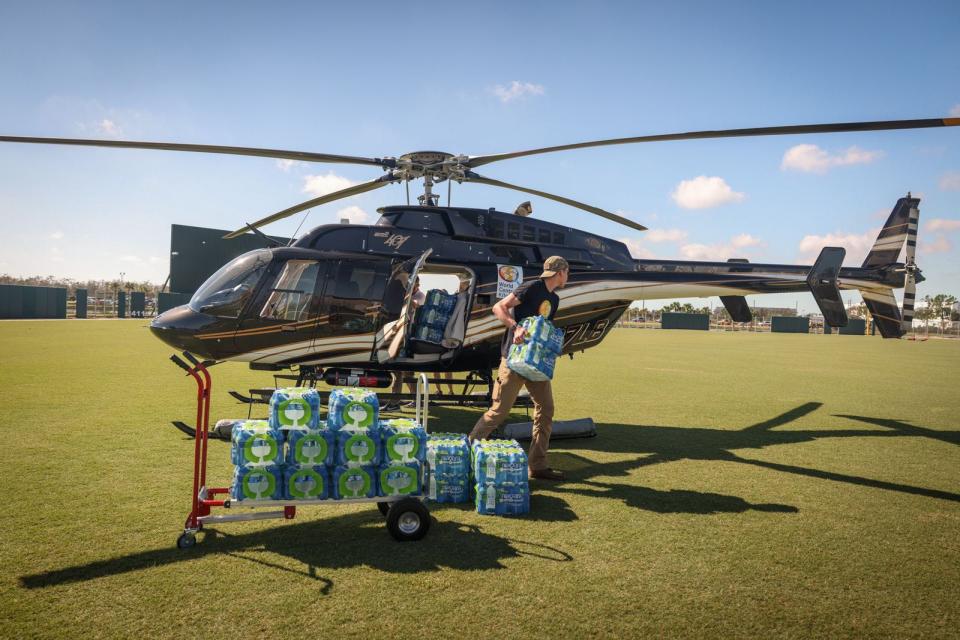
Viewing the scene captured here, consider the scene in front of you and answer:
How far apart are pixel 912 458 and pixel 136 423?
10049mm

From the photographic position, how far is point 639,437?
7.63 m

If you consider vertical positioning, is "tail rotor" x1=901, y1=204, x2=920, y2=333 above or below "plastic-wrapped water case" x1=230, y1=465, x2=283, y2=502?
above

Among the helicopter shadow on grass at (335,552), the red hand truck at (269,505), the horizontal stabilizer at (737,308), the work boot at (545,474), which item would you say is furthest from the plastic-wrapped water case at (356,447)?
the horizontal stabilizer at (737,308)

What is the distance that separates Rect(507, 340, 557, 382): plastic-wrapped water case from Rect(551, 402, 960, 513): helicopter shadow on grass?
1.17m

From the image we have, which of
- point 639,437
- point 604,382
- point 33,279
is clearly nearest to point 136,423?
point 639,437

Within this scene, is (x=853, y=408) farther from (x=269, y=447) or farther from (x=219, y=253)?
(x=219, y=253)

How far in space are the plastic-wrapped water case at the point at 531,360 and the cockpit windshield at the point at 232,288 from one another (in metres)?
3.79

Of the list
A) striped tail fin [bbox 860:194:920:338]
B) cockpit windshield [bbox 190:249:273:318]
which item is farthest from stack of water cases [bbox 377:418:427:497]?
striped tail fin [bbox 860:194:920:338]

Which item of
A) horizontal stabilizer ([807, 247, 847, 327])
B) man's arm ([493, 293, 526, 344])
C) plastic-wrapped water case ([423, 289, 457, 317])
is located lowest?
man's arm ([493, 293, 526, 344])

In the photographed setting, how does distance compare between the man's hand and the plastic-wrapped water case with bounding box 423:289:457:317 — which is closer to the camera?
the man's hand

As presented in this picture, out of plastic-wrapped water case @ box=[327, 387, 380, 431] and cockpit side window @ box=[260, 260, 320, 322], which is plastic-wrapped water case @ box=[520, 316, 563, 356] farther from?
cockpit side window @ box=[260, 260, 320, 322]

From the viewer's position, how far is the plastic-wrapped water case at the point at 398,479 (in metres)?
3.96

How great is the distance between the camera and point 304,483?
3787 mm

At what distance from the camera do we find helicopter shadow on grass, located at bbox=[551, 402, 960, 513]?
16.5 ft
